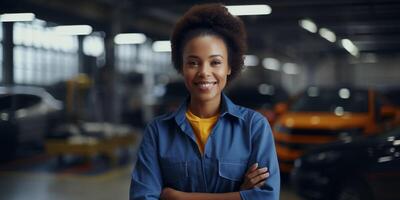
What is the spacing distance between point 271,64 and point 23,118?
19056 millimetres

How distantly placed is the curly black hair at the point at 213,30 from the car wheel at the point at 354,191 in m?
2.93

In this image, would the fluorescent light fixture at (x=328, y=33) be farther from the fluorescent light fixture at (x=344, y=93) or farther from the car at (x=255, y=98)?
the fluorescent light fixture at (x=344, y=93)

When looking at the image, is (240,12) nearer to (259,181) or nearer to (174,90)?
(259,181)

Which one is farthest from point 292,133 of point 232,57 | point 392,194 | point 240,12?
point 232,57

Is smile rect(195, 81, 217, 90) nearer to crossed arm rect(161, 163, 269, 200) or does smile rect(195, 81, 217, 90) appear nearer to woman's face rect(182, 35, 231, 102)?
woman's face rect(182, 35, 231, 102)

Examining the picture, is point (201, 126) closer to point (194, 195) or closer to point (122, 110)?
point (194, 195)

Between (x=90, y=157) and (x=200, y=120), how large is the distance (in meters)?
6.84

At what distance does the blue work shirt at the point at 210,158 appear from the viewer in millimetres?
1584

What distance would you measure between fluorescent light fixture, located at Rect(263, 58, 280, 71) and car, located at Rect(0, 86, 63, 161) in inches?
484

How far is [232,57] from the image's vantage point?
5.54 ft

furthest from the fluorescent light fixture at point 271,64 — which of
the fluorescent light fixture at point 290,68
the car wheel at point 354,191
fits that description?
the car wheel at point 354,191

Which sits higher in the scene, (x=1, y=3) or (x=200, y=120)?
(x=1, y=3)

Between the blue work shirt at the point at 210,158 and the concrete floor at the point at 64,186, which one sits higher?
the blue work shirt at the point at 210,158

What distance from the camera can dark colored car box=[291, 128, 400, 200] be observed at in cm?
394
